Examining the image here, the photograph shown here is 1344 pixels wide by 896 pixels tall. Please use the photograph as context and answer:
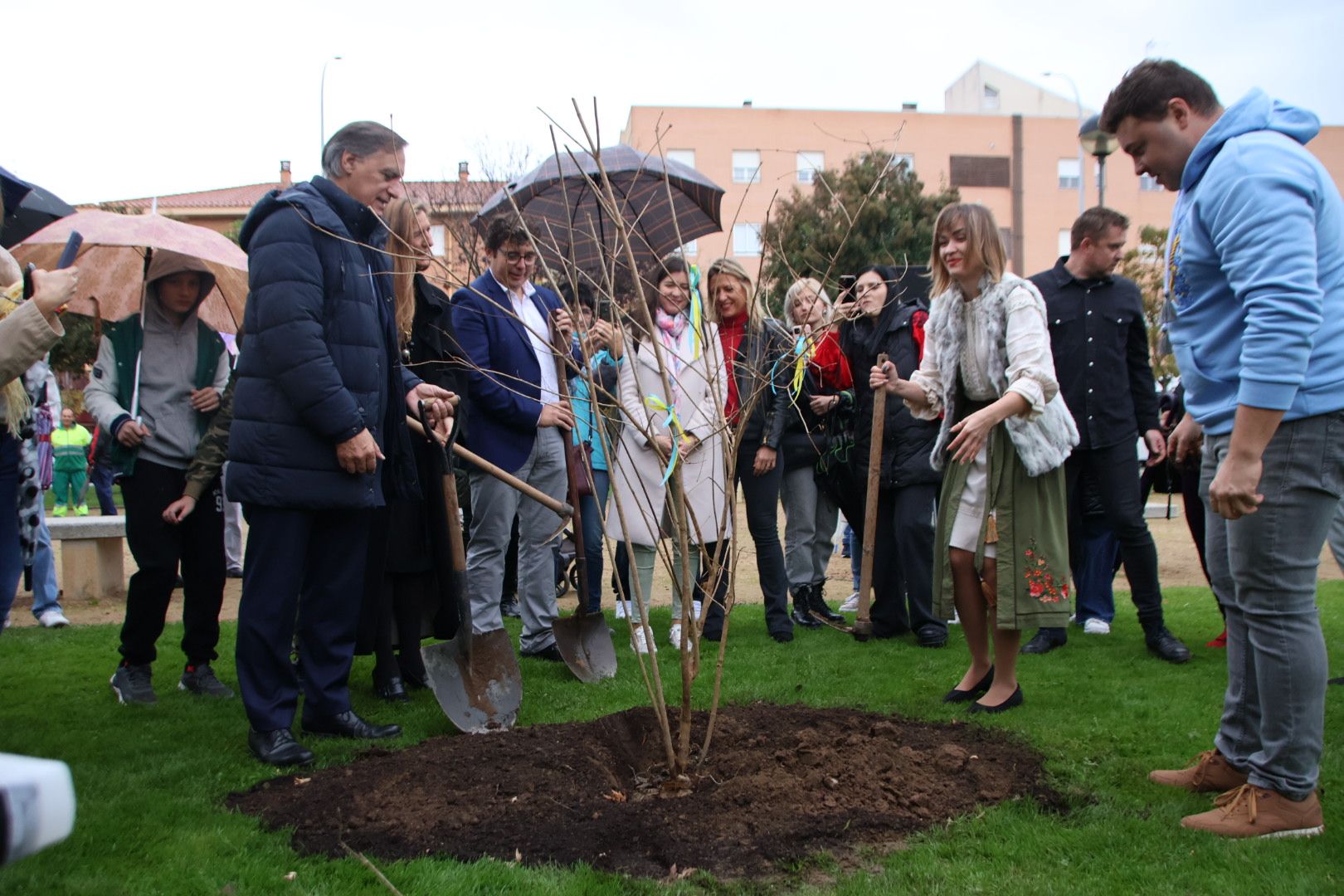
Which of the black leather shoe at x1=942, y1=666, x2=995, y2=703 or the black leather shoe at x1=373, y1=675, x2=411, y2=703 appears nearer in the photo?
the black leather shoe at x1=942, y1=666, x2=995, y2=703

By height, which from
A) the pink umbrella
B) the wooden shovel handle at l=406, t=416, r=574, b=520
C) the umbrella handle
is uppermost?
the pink umbrella

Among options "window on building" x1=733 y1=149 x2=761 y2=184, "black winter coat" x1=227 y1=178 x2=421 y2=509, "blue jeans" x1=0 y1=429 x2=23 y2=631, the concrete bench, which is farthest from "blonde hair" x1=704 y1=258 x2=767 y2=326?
"window on building" x1=733 y1=149 x2=761 y2=184

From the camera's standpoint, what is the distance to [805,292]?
6.36m

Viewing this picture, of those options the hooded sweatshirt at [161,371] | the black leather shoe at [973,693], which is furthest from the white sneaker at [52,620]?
the black leather shoe at [973,693]

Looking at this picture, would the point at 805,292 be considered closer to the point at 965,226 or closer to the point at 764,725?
the point at 965,226

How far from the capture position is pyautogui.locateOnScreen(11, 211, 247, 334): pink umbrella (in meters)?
5.34

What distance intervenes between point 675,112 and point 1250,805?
4245 cm

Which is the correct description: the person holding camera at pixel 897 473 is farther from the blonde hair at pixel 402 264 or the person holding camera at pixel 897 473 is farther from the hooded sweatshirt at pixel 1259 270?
the hooded sweatshirt at pixel 1259 270

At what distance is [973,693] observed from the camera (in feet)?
15.7

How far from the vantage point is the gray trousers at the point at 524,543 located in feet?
18.6

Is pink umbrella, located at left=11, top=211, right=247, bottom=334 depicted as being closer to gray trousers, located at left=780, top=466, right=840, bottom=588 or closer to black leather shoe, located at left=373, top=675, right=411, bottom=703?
black leather shoe, located at left=373, top=675, right=411, bottom=703

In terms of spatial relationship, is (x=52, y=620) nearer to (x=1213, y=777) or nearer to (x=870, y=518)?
(x=870, y=518)

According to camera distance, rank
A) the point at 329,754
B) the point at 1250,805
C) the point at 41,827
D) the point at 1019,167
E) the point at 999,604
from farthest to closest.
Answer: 1. the point at 1019,167
2. the point at 999,604
3. the point at 329,754
4. the point at 1250,805
5. the point at 41,827

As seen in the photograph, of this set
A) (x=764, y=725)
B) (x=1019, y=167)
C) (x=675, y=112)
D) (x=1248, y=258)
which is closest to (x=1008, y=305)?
(x=1248, y=258)
